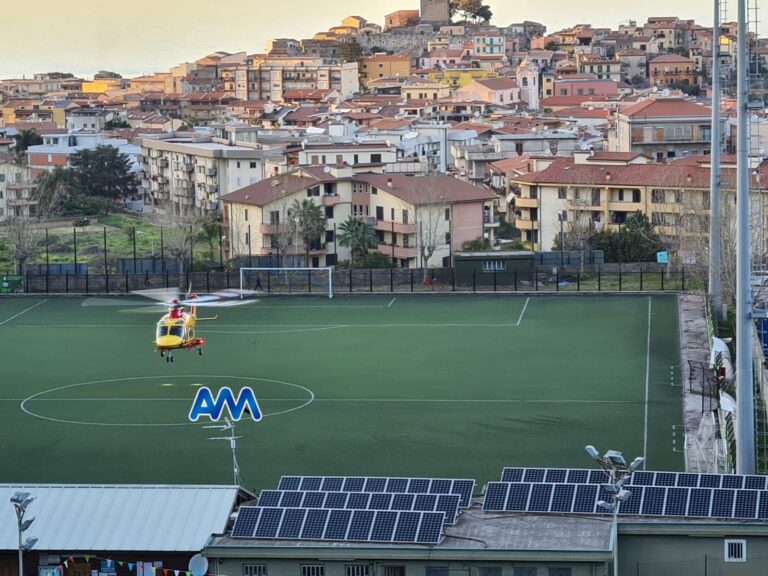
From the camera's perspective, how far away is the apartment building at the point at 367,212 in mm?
55719

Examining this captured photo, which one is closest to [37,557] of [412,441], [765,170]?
[412,441]

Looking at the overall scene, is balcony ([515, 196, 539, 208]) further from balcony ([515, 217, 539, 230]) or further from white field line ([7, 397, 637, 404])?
white field line ([7, 397, 637, 404])

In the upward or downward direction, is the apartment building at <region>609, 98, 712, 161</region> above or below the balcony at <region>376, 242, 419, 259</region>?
above

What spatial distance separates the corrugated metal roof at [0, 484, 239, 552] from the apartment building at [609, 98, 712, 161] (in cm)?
5526

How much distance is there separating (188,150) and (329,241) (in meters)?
22.8

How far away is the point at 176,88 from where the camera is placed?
166 m

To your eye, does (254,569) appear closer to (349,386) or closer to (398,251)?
(349,386)

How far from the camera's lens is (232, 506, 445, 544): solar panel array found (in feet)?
59.6

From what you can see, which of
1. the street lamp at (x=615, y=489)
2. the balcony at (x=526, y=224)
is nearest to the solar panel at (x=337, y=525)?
the street lamp at (x=615, y=489)

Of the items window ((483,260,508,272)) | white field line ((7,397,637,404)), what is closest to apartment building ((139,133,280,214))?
window ((483,260,508,272))

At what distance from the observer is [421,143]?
273ft

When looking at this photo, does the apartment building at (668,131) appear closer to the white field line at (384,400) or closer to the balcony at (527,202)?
the balcony at (527,202)

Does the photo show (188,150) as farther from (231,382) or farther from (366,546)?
(366,546)

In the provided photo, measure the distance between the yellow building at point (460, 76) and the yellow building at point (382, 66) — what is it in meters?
15.7
